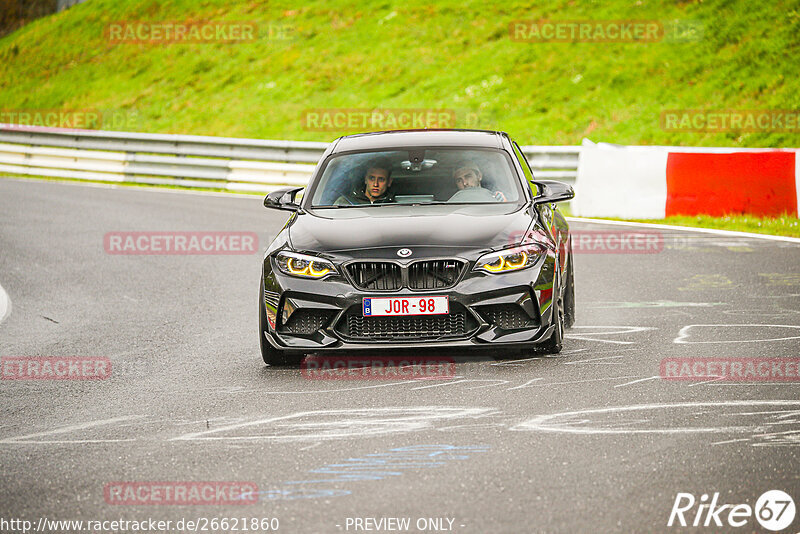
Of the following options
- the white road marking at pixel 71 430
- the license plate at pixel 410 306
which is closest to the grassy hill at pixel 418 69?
the license plate at pixel 410 306

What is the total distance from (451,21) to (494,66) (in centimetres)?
517

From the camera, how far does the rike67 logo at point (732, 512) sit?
4.52m

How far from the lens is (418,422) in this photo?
630 cm

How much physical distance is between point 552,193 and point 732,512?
440cm

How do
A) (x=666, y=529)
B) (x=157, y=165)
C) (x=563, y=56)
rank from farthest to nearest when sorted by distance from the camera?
(x=563, y=56) → (x=157, y=165) → (x=666, y=529)

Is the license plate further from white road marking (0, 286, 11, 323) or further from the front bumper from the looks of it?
white road marking (0, 286, 11, 323)

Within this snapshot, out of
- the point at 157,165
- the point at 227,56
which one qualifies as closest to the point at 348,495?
the point at 157,165

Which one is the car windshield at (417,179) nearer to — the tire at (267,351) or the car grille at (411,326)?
the tire at (267,351)

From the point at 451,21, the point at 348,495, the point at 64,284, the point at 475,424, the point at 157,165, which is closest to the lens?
the point at 348,495

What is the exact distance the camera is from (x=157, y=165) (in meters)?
26.1

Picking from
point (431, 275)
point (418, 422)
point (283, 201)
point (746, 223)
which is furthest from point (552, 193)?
point (746, 223)

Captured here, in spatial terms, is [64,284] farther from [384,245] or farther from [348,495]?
[348,495]

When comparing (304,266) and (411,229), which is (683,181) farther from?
(304,266)

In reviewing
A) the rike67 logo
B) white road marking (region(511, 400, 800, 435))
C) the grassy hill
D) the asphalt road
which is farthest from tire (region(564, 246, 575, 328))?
the grassy hill
